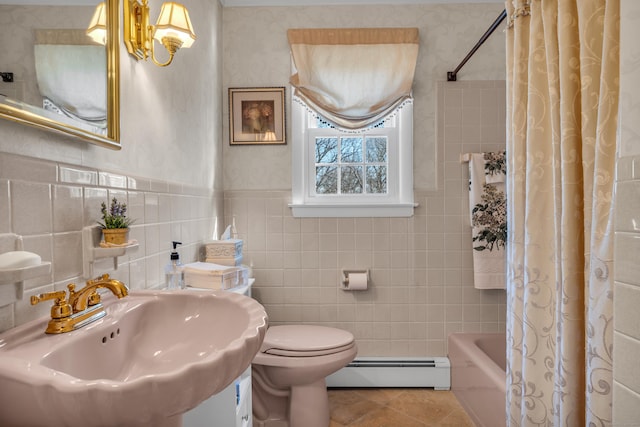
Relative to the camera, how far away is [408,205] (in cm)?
220

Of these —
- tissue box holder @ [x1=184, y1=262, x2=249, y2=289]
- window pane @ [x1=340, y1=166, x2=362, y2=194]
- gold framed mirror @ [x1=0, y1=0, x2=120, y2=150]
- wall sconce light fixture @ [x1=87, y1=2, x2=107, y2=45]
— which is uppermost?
wall sconce light fixture @ [x1=87, y1=2, x2=107, y2=45]

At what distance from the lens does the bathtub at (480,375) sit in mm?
1619

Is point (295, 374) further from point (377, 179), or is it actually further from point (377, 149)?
point (377, 149)

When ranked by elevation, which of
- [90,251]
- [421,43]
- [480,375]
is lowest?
[480,375]

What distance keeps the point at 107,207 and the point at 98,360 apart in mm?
489

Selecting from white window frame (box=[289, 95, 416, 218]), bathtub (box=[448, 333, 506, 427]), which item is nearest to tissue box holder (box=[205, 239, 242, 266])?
white window frame (box=[289, 95, 416, 218])

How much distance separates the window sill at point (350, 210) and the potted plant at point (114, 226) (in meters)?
1.27

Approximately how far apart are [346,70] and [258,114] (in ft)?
1.97

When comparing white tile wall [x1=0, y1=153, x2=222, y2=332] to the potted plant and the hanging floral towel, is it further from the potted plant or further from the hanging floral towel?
the hanging floral towel

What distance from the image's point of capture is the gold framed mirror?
0.75 m

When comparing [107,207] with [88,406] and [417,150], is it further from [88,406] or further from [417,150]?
[417,150]

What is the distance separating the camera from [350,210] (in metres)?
2.23

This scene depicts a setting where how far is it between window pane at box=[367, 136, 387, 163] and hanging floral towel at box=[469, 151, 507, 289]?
531 mm

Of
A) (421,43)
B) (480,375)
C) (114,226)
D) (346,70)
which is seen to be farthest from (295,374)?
(421,43)
